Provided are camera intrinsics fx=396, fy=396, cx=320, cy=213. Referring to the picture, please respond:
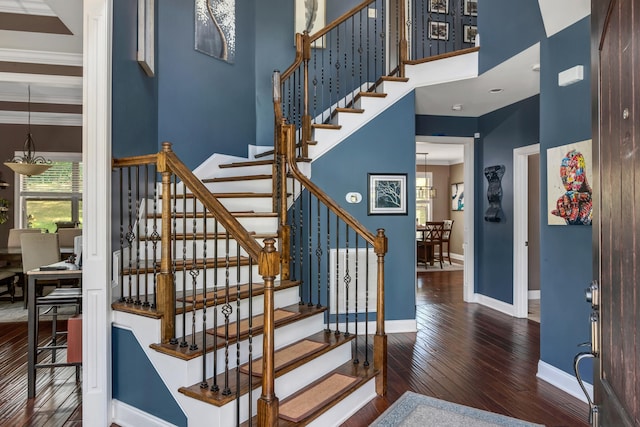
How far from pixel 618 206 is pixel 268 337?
1593 millimetres

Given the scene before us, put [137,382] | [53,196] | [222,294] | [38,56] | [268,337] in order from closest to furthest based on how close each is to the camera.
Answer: [268,337] < [137,382] < [222,294] < [38,56] < [53,196]

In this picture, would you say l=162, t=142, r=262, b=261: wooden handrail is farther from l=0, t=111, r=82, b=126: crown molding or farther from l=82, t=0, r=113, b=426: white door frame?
l=0, t=111, r=82, b=126: crown molding

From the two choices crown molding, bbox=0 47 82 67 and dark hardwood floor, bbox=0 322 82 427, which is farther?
crown molding, bbox=0 47 82 67

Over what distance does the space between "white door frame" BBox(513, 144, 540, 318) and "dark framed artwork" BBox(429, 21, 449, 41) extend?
2.22 meters

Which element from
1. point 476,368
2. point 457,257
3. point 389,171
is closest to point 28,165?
point 389,171

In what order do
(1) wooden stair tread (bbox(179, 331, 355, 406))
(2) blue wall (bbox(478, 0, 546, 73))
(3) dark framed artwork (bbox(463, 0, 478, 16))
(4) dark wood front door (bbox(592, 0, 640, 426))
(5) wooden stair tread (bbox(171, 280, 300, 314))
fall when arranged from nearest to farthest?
(4) dark wood front door (bbox(592, 0, 640, 426)) < (1) wooden stair tread (bbox(179, 331, 355, 406)) < (5) wooden stair tread (bbox(171, 280, 300, 314)) < (2) blue wall (bbox(478, 0, 546, 73)) < (3) dark framed artwork (bbox(463, 0, 478, 16))

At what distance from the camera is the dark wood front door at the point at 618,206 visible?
74 centimetres

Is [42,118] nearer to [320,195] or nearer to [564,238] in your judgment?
[320,195]

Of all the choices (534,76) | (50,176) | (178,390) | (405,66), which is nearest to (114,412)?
(178,390)

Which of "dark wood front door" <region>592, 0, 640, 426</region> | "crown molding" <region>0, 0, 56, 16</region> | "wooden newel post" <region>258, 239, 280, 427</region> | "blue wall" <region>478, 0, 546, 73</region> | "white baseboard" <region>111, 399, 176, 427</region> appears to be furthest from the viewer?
"blue wall" <region>478, 0, 546, 73</region>

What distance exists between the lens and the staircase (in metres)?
2.10

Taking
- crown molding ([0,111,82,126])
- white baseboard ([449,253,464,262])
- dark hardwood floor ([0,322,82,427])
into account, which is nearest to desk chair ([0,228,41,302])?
crown molding ([0,111,82,126])

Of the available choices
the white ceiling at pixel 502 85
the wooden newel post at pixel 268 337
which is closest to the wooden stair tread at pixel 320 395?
the wooden newel post at pixel 268 337

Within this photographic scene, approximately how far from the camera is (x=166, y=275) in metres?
2.34
